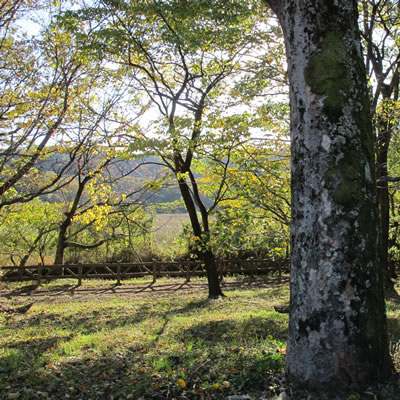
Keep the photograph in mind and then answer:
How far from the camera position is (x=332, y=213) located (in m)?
2.63

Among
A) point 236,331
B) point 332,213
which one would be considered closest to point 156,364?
point 332,213

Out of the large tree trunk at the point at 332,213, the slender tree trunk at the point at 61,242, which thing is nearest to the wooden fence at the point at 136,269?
the slender tree trunk at the point at 61,242

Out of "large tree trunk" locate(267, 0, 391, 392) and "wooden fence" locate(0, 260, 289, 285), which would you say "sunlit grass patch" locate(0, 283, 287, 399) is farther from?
"wooden fence" locate(0, 260, 289, 285)

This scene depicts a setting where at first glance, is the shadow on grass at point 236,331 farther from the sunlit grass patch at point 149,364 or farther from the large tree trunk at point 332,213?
the large tree trunk at point 332,213

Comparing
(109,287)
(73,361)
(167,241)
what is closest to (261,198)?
(73,361)

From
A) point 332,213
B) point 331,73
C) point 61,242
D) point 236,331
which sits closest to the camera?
point 332,213

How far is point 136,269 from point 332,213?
22.2 meters

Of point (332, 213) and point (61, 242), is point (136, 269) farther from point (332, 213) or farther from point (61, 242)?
point (332, 213)

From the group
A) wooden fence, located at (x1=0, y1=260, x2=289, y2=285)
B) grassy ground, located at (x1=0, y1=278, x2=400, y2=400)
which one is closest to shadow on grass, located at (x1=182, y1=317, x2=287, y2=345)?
grassy ground, located at (x1=0, y1=278, x2=400, y2=400)

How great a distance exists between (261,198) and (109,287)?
11349 millimetres

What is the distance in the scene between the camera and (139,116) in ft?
58.5

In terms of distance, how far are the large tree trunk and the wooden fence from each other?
1659 cm

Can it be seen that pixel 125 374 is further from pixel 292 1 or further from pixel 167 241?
pixel 167 241

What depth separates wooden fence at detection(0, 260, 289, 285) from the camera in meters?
19.4
